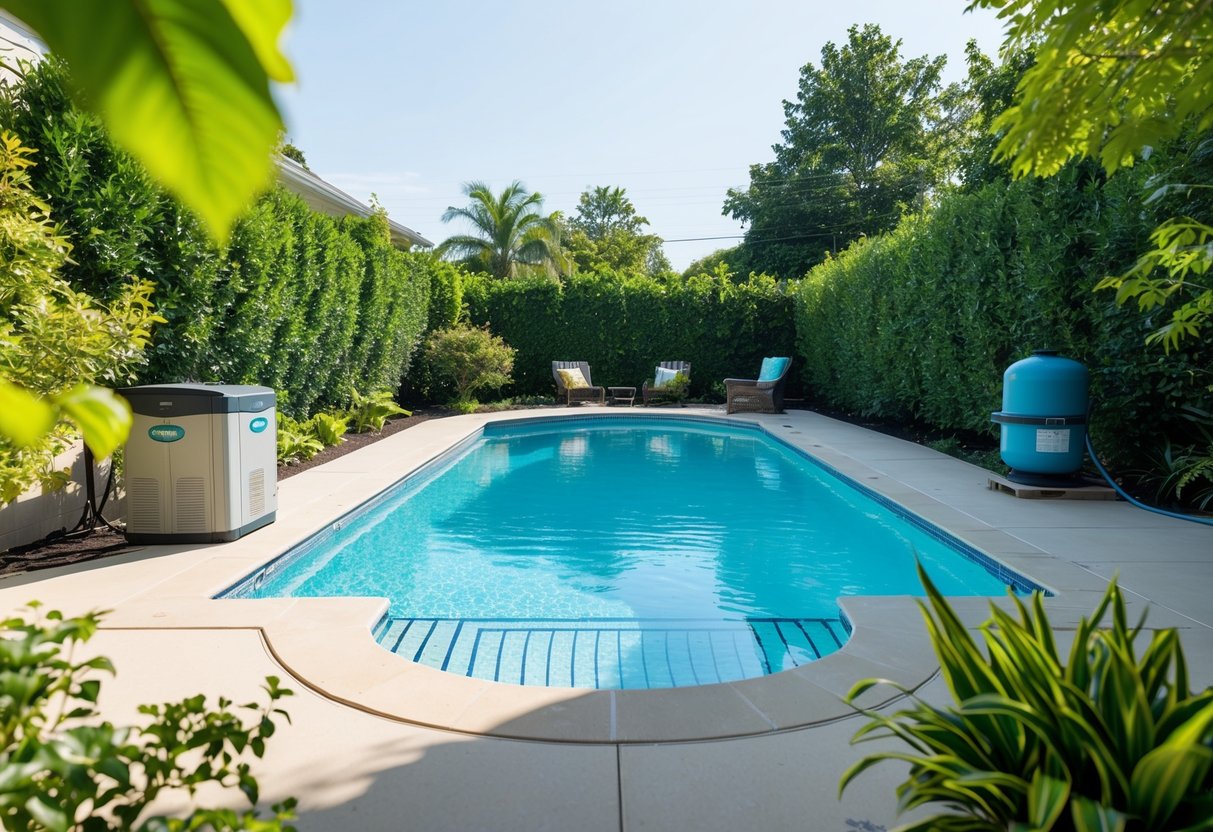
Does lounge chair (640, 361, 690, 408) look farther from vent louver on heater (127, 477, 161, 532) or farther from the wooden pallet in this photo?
vent louver on heater (127, 477, 161, 532)

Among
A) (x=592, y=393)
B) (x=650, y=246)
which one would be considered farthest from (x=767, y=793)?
(x=650, y=246)

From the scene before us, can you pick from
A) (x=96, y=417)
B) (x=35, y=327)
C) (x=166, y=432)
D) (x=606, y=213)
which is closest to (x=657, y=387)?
(x=166, y=432)

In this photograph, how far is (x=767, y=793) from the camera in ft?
8.17

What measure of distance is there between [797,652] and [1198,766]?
2702mm

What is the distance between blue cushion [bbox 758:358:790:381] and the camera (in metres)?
15.8

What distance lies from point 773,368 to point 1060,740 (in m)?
14.5

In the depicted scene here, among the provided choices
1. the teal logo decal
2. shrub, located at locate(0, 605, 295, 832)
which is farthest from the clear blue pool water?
shrub, located at locate(0, 605, 295, 832)

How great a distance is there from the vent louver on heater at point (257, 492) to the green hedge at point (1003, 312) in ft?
22.6

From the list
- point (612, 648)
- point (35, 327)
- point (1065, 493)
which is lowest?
point (612, 648)

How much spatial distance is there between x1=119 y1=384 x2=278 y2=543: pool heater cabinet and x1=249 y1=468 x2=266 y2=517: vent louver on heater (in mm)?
114

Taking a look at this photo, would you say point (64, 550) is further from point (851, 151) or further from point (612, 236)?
point (612, 236)

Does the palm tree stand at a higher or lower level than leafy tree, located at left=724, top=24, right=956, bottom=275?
lower

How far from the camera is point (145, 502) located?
5395 mm

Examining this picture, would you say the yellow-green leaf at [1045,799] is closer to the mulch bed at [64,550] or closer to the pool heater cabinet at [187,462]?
the pool heater cabinet at [187,462]
